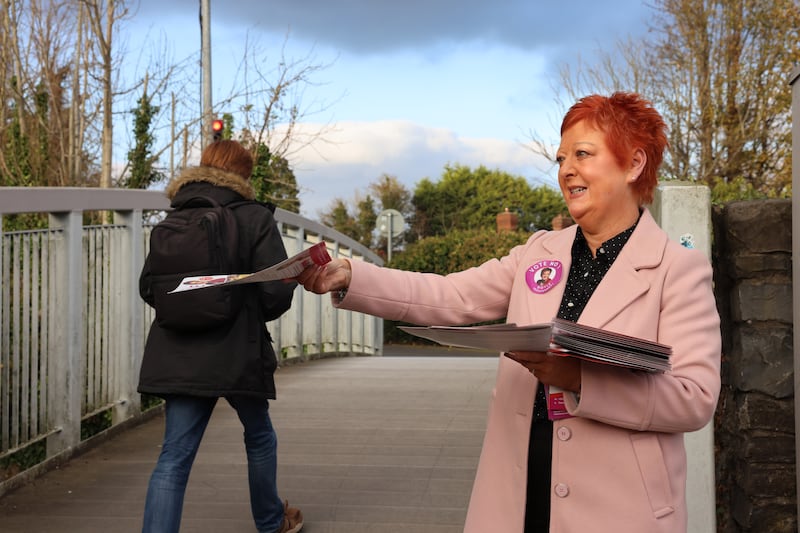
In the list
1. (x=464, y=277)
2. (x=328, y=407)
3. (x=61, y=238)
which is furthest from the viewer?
(x=328, y=407)

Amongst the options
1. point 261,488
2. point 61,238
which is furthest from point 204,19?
point 261,488

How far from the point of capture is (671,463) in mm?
2047

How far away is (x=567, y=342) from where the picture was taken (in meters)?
1.66

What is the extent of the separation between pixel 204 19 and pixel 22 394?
32.3ft

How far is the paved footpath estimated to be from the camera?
4.38 m

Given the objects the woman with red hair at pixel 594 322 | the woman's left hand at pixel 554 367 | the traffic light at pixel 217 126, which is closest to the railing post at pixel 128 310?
the woman with red hair at pixel 594 322

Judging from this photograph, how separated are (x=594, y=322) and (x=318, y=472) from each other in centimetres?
341

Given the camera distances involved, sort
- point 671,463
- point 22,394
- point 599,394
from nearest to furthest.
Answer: point 599,394 → point 671,463 → point 22,394

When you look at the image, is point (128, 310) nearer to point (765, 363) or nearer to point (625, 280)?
point (765, 363)

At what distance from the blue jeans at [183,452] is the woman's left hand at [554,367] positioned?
1959 mm

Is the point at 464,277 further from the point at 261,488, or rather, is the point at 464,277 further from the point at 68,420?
the point at 68,420

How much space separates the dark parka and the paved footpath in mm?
1004

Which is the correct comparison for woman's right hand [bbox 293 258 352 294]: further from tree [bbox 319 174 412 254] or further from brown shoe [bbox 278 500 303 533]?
tree [bbox 319 174 412 254]

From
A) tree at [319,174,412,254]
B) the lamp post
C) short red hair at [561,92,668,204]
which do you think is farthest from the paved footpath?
tree at [319,174,412,254]
